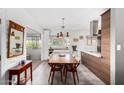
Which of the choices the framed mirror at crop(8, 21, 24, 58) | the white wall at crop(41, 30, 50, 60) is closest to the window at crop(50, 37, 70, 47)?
the white wall at crop(41, 30, 50, 60)

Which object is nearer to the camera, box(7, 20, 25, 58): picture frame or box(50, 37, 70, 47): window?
box(7, 20, 25, 58): picture frame

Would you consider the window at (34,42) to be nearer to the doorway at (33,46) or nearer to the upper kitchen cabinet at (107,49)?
the doorway at (33,46)

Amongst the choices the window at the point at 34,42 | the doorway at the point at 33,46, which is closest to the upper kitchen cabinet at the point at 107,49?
the doorway at the point at 33,46

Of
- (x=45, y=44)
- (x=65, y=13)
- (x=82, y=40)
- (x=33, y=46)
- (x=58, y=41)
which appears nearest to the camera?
(x=65, y=13)

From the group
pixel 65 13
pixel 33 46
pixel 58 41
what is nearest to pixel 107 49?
pixel 65 13

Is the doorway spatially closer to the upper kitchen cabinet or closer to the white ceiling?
the white ceiling

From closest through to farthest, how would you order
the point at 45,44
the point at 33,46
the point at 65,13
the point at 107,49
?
the point at 107,49
the point at 65,13
the point at 45,44
the point at 33,46

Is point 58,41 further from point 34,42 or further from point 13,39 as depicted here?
point 13,39

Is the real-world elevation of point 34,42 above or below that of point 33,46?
above


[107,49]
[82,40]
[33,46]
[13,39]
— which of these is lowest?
[107,49]

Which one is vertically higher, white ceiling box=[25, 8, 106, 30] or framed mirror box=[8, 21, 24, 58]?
white ceiling box=[25, 8, 106, 30]
